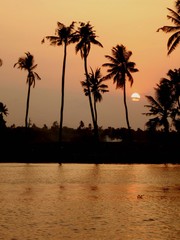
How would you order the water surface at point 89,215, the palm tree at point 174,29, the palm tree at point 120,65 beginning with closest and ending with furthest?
the water surface at point 89,215 < the palm tree at point 174,29 < the palm tree at point 120,65

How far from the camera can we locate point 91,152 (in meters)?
61.8

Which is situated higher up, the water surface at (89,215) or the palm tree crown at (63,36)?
the palm tree crown at (63,36)

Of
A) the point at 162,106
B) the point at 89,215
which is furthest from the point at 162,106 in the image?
the point at 89,215

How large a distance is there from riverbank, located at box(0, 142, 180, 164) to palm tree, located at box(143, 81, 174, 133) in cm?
235

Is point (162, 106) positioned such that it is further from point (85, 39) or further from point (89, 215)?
point (89, 215)

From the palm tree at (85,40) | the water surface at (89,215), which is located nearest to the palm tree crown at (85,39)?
the palm tree at (85,40)

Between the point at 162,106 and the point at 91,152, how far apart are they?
9.78m

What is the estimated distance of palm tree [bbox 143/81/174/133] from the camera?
2328 inches

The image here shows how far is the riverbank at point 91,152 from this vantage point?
58656 mm

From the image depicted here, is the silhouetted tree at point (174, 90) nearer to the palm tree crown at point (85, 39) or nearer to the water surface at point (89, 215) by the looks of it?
the palm tree crown at point (85, 39)

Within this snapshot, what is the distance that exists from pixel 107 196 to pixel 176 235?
24.3 ft

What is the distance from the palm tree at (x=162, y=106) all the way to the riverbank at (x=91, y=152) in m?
2.35

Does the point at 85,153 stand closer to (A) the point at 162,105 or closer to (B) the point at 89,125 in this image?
(A) the point at 162,105

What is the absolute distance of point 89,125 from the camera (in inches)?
4651
